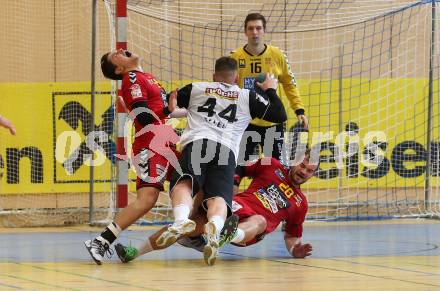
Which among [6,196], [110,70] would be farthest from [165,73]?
[110,70]

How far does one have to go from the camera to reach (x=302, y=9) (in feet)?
46.0

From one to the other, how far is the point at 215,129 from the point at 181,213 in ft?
2.96

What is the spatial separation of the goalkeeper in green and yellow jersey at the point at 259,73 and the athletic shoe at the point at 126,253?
2.12m

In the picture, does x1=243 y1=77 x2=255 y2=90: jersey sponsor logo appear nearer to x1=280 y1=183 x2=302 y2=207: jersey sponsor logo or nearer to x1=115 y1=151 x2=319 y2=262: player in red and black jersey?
x1=115 y1=151 x2=319 y2=262: player in red and black jersey

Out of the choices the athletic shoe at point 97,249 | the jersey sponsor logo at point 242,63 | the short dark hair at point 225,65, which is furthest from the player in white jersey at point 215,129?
the jersey sponsor logo at point 242,63

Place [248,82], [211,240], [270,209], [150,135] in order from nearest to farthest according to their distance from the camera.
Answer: [211,240]
[150,135]
[270,209]
[248,82]

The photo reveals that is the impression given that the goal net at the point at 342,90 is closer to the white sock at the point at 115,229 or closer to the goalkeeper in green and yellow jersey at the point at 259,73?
the goalkeeper in green and yellow jersey at the point at 259,73

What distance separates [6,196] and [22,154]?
1.97 ft

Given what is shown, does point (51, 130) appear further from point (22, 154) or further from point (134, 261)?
point (134, 261)

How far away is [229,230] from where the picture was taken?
23.9 ft

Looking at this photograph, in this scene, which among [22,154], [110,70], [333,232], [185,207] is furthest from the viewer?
[22,154]

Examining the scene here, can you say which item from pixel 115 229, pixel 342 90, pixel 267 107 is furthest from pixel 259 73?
pixel 342 90

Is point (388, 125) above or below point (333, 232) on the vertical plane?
above

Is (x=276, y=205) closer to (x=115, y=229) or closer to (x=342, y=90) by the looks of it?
(x=115, y=229)
